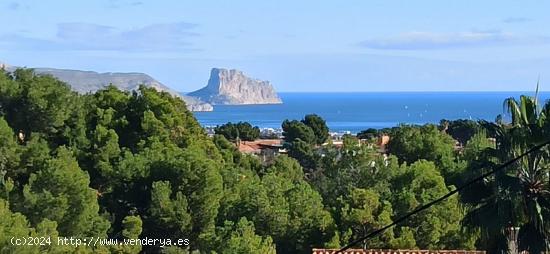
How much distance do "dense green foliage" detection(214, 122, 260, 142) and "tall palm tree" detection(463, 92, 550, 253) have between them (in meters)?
35.5

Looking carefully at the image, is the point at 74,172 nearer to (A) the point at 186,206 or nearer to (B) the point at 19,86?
(A) the point at 186,206

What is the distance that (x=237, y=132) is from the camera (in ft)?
160

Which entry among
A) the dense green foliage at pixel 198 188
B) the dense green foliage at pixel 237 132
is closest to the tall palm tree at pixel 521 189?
the dense green foliage at pixel 198 188

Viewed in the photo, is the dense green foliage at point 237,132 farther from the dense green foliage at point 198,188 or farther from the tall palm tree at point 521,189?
the tall palm tree at point 521,189

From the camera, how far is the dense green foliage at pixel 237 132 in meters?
47.3

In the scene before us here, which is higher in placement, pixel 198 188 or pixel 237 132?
pixel 198 188

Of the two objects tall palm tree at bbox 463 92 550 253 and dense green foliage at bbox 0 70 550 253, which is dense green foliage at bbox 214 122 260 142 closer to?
dense green foliage at bbox 0 70 550 253

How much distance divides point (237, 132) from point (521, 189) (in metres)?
38.1

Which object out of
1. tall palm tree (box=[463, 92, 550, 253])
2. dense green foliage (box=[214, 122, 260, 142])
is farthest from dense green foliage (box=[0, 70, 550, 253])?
dense green foliage (box=[214, 122, 260, 142])

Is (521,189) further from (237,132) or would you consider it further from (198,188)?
(237,132)

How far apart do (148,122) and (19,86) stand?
11.4 ft

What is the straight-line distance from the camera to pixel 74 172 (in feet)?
58.0

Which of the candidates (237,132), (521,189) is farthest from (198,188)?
(237,132)

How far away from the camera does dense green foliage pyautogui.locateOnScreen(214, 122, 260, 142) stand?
155 ft
